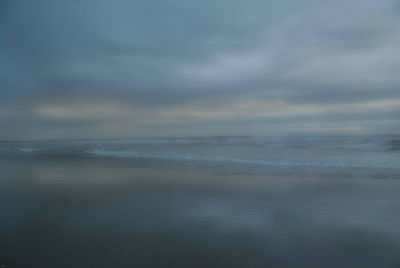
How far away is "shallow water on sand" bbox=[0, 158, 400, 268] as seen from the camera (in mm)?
3666

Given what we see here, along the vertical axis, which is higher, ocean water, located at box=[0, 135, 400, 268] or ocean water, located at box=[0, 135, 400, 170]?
ocean water, located at box=[0, 135, 400, 170]

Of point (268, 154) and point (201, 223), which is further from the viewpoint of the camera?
point (268, 154)

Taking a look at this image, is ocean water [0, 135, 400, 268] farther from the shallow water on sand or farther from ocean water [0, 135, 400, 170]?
ocean water [0, 135, 400, 170]

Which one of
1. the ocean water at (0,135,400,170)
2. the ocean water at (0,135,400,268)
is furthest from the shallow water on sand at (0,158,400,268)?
the ocean water at (0,135,400,170)

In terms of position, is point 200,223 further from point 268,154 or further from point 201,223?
point 268,154

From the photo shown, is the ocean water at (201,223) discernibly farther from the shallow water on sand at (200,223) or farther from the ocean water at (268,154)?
the ocean water at (268,154)

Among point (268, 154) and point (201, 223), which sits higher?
point (268, 154)

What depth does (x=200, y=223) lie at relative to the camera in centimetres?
502

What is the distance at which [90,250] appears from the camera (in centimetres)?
382

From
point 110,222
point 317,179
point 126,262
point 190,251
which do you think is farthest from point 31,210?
point 317,179

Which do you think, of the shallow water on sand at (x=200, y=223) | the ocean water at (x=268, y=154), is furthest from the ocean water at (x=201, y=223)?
the ocean water at (x=268, y=154)

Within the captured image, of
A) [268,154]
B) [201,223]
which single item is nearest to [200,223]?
[201,223]

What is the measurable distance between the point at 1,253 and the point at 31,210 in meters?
2.17

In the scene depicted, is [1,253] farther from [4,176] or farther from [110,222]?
[4,176]
